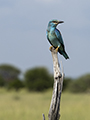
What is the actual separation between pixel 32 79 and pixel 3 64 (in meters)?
13.2

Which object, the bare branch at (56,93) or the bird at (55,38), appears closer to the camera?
the bare branch at (56,93)

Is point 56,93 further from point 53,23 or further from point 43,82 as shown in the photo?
point 43,82

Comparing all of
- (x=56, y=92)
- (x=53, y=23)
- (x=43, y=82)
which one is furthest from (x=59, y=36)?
(x=43, y=82)

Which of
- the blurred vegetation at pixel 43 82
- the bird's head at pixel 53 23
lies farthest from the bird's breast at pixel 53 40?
the blurred vegetation at pixel 43 82

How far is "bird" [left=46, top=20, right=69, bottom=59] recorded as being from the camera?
19.5ft

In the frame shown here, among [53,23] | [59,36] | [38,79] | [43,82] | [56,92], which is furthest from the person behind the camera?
[38,79]

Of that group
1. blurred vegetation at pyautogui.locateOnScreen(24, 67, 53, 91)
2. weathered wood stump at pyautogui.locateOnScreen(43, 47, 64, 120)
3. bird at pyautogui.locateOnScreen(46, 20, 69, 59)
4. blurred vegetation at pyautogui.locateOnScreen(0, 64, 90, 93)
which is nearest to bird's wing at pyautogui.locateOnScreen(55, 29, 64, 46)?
bird at pyautogui.locateOnScreen(46, 20, 69, 59)

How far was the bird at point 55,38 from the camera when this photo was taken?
5.93m

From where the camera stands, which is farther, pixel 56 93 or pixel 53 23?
pixel 53 23

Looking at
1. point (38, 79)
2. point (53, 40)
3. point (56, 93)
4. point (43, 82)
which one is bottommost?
point (56, 93)

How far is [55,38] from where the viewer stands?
603 cm

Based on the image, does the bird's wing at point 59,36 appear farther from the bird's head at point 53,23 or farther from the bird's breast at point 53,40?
the bird's head at point 53,23

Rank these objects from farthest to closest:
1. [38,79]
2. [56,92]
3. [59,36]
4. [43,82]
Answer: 1. [38,79]
2. [43,82]
3. [59,36]
4. [56,92]

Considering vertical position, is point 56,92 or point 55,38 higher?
point 55,38
